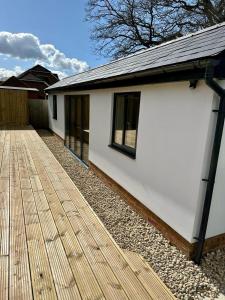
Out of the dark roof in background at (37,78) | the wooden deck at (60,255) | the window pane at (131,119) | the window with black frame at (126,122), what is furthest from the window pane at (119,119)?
the dark roof in background at (37,78)

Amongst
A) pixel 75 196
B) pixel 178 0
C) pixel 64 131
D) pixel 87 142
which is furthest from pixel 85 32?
pixel 75 196

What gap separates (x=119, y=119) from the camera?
4555 millimetres

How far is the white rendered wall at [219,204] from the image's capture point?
2572mm

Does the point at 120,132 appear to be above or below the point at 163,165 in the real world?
above

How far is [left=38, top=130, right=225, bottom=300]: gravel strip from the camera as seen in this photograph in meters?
2.30

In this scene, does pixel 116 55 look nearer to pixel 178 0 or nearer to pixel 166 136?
pixel 178 0

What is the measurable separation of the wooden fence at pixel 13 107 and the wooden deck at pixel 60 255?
408 inches

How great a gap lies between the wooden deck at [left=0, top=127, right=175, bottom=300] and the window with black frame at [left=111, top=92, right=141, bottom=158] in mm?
1420

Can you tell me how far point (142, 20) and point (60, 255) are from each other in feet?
51.7

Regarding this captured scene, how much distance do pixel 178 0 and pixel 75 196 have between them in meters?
14.0

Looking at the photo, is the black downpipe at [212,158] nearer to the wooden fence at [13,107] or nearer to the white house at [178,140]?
the white house at [178,140]

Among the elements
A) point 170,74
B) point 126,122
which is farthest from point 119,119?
point 170,74

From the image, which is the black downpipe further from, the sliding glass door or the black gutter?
the sliding glass door

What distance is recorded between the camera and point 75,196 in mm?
3625
